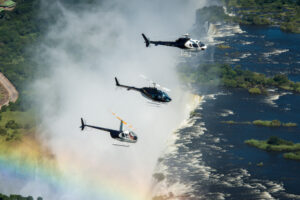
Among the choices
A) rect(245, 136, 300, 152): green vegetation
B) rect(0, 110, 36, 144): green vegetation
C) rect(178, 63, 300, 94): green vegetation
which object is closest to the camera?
rect(245, 136, 300, 152): green vegetation

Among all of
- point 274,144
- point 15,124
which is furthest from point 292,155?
point 15,124

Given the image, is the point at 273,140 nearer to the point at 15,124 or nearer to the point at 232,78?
the point at 232,78

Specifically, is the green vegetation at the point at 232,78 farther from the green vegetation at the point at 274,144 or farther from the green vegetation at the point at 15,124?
the green vegetation at the point at 15,124

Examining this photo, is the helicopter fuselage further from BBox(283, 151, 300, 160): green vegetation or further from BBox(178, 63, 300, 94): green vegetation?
BBox(178, 63, 300, 94): green vegetation

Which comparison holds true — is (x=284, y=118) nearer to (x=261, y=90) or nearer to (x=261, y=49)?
(x=261, y=90)

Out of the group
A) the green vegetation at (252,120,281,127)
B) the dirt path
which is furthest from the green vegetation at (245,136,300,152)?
the dirt path

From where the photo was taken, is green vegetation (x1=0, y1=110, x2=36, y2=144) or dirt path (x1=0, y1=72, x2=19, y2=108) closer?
green vegetation (x1=0, y1=110, x2=36, y2=144)

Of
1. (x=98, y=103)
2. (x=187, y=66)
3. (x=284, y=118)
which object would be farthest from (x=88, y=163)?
(x=187, y=66)
